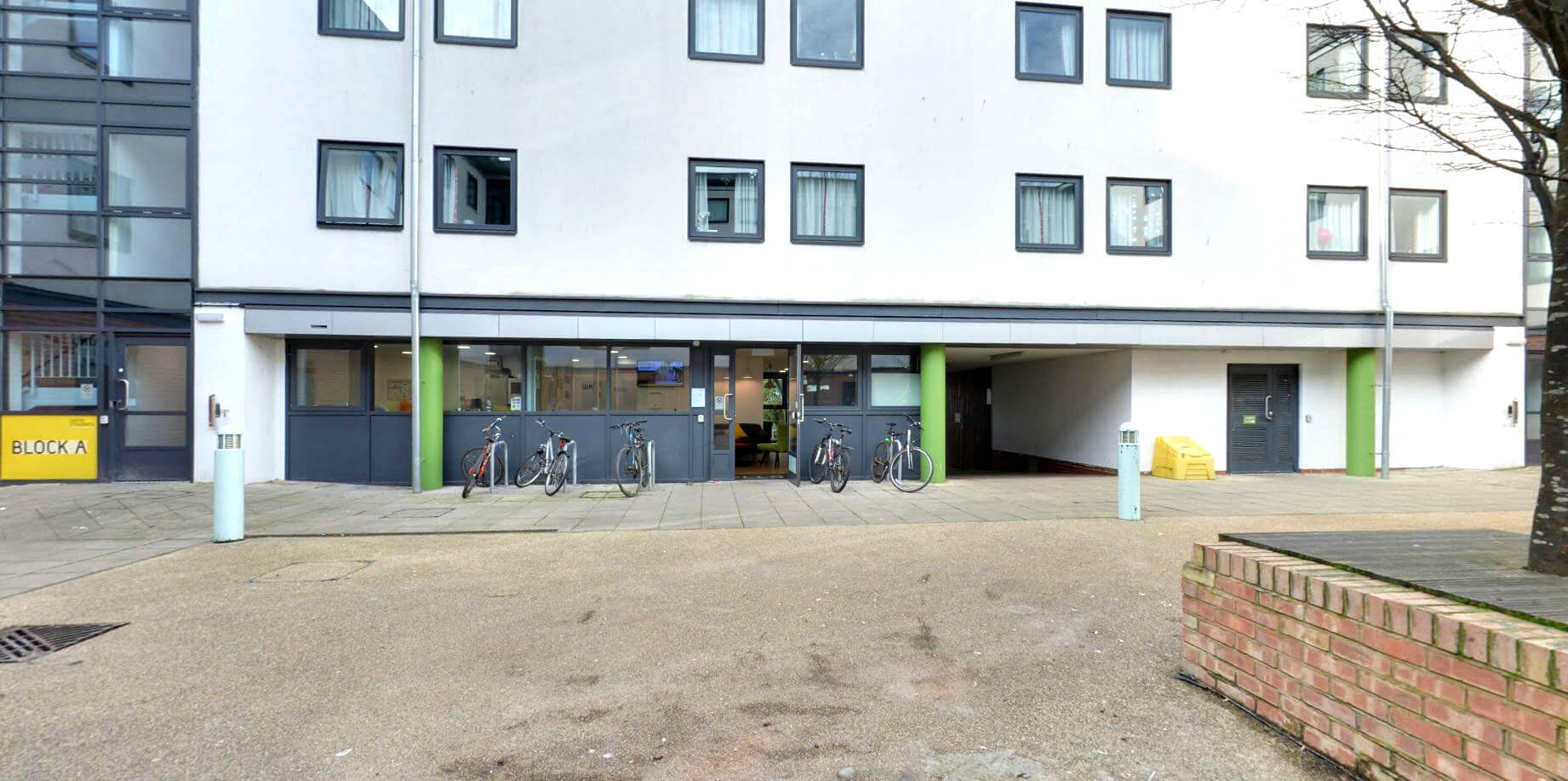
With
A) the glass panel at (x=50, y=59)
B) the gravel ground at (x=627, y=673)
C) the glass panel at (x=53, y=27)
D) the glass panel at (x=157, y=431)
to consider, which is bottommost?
the gravel ground at (x=627, y=673)

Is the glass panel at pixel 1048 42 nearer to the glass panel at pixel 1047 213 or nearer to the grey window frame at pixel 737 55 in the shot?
the glass panel at pixel 1047 213

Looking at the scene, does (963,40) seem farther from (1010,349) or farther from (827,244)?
(1010,349)

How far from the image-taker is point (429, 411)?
10906 mm

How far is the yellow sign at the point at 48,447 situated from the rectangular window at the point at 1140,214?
54.1ft

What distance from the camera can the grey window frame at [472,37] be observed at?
10.9m

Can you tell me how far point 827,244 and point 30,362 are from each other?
1219 centimetres

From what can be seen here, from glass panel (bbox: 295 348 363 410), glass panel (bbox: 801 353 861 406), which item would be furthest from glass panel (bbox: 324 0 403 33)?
glass panel (bbox: 801 353 861 406)

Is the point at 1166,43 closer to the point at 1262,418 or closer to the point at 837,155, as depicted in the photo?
the point at 837,155

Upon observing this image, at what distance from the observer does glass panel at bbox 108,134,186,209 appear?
1070cm

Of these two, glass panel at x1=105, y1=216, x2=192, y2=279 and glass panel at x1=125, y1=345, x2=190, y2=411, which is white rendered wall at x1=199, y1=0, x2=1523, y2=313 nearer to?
glass panel at x1=105, y1=216, x2=192, y2=279

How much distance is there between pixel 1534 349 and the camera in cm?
1315

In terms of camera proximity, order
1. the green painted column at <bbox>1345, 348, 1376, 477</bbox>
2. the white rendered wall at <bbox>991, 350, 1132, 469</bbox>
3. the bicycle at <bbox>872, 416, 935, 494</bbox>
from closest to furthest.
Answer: the bicycle at <bbox>872, 416, 935, 494</bbox> → the green painted column at <bbox>1345, 348, 1376, 477</bbox> → the white rendered wall at <bbox>991, 350, 1132, 469</bbox>

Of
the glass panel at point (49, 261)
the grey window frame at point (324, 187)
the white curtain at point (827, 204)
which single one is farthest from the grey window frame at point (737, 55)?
the glass panel at point (49, 261)

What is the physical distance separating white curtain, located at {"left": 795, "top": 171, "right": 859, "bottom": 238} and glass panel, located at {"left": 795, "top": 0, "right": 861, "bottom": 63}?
191 cm
